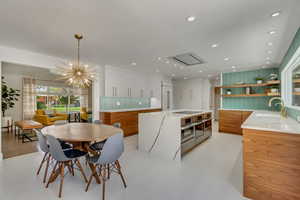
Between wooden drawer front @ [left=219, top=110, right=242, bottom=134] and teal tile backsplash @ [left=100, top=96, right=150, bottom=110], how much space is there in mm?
3467

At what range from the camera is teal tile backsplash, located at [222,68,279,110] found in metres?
5.38

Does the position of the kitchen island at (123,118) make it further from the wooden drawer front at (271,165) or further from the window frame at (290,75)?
the window frame at (290,75)

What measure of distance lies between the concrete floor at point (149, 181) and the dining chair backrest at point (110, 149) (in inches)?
19.5

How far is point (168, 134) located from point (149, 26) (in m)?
2.26

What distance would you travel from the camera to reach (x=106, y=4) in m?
1.83

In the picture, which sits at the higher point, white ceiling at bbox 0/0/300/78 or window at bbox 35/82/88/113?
white ceiling at bbox 0/0/300/78

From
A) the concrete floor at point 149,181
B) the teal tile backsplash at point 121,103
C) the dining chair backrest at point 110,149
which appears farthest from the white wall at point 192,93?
the dining chair backrest at point 110,149

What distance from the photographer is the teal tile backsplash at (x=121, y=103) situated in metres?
5.30

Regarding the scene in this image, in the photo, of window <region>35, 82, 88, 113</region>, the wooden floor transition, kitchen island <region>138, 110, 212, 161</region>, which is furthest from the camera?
window <region>35, 82, 88, 113</region>

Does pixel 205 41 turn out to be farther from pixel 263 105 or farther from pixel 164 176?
pixel 263 105

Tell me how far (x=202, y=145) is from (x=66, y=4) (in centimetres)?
437

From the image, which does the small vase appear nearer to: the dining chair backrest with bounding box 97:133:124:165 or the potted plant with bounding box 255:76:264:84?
the dining chair backrest with bounding box 97:133:124:165

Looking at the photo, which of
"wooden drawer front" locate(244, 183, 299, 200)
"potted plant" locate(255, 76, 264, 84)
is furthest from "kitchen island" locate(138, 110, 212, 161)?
"potted plant" locate(255, 76, 264, 84)

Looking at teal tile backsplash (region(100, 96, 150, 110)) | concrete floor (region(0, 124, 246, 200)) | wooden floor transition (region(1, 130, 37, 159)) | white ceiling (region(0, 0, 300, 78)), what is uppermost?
white ceiling (region(0, 0, 300, 78))
